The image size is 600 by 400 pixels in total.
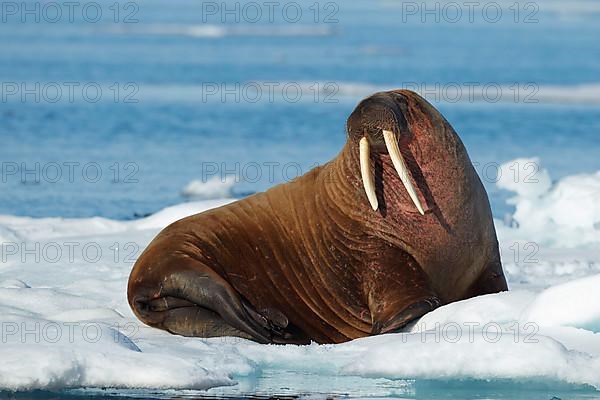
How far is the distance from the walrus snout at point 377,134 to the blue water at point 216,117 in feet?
17.8

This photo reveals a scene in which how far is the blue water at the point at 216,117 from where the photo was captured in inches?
516

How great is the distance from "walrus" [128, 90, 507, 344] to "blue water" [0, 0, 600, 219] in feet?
17.0

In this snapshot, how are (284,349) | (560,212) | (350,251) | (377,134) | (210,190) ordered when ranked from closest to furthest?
(284,349), (377,134), (350,251), (560,212), (210,190)

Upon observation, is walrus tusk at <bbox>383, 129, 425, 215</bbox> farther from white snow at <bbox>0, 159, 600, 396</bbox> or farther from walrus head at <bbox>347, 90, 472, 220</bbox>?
white snow at <bbox>0, 159, 600, 396</bbox>

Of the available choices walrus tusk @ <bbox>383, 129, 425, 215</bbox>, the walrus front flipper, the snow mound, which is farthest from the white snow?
the snow mound

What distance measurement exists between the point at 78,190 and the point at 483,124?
7.69 metres

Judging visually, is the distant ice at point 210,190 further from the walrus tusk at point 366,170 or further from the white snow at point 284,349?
the walrus tusk at point 366,170

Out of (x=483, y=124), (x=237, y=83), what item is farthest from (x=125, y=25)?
(x=483, y=124)

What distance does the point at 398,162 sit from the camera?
5680 mm

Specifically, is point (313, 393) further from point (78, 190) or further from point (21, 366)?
point (78, 190)

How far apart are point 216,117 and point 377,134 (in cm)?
1399

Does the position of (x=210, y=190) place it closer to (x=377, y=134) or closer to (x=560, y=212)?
(x=560, y=212)

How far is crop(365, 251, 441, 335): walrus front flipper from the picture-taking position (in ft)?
18.3

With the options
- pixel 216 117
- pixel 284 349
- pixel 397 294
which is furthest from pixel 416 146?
pixel 216 117
